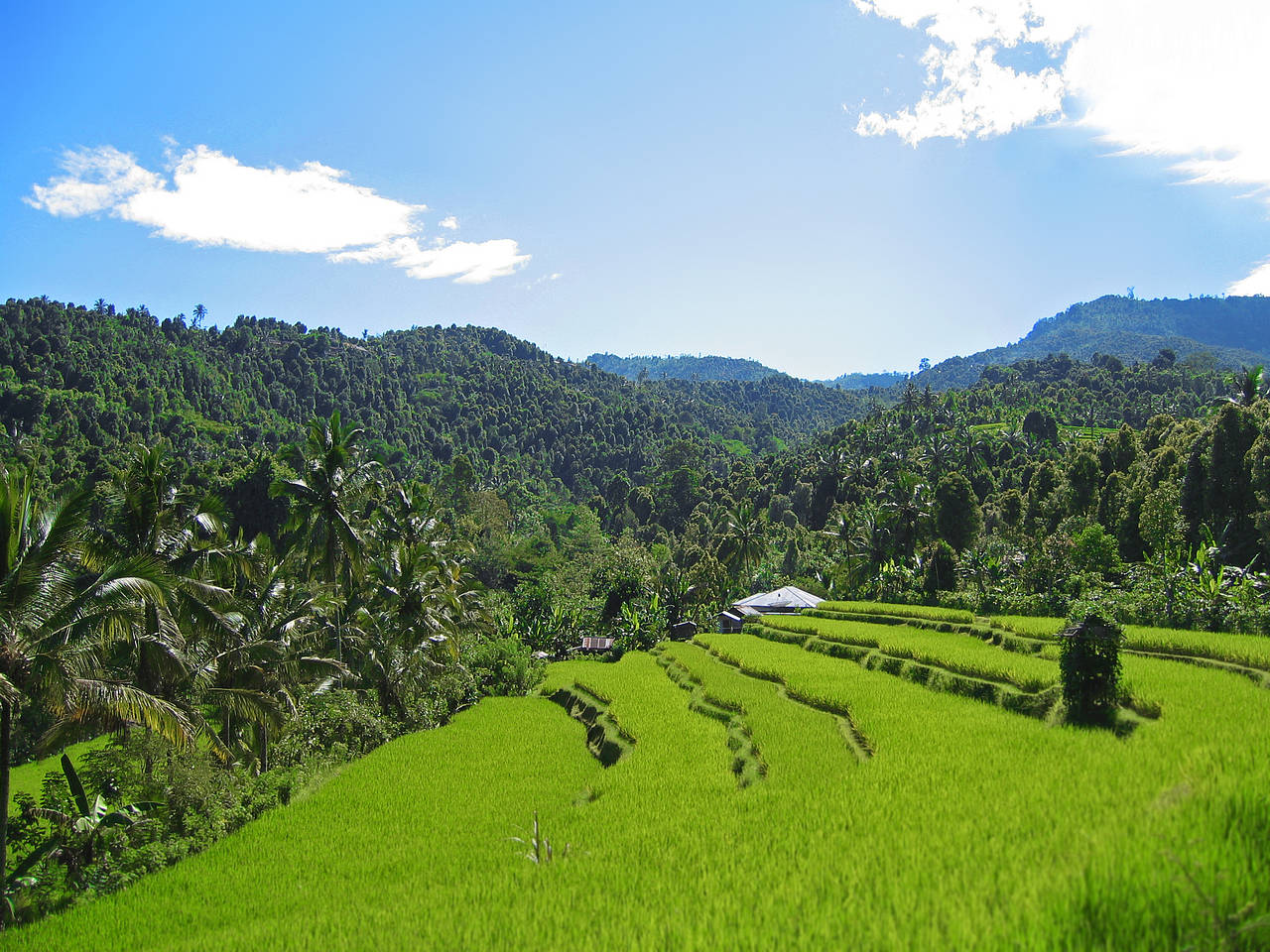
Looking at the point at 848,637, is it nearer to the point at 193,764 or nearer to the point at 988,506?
the point at 193,764

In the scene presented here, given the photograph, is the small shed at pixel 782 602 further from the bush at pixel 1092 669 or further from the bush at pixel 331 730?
the bush at pixel 1092 669

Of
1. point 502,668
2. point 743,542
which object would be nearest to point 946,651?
point 502,668

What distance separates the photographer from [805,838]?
854 centimetres

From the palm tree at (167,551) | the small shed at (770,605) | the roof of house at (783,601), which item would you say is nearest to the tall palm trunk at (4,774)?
the palm tree at (167,551)

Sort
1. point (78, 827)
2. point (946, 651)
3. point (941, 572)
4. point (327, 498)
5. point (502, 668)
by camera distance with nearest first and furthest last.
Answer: point (78, 827) < point (946, 651) < point (327, 498) < point (941, 572) < point (502, 668)

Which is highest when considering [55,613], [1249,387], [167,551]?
[1249,387]

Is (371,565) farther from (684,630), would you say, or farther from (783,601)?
(684,630)

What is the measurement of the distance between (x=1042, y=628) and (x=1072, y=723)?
926 cm

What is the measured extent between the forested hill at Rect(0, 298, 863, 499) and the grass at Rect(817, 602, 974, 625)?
198 ft

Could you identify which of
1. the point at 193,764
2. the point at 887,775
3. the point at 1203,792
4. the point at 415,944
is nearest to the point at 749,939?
the point at 415,944

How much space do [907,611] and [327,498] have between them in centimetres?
2235

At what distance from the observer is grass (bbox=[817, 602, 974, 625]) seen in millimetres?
24922

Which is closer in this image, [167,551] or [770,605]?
[167,551]

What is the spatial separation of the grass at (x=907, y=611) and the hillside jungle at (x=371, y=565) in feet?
10.3
